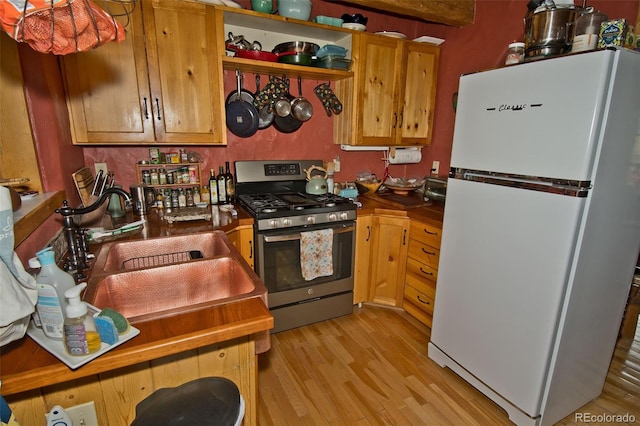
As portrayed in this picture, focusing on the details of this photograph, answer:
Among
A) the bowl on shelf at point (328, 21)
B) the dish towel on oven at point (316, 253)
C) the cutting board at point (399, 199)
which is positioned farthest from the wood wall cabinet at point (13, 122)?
the cutting board at point (399, 199)

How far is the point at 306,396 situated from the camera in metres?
1.83

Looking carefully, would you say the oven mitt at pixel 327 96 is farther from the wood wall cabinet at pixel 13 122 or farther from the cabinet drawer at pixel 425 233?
the wood wall cabinet at pixel 13 122

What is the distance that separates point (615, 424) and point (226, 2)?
126 inches

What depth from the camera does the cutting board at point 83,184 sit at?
1636 mm

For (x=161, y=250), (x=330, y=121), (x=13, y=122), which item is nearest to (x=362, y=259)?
(x=330, y=121)

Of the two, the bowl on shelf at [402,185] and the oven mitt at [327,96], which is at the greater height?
the oven mitt at [327,96]

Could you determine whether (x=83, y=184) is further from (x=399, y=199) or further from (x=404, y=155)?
(x=404, y=155)

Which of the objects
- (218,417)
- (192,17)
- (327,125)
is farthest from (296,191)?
(218,417)

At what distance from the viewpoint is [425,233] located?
232 cm

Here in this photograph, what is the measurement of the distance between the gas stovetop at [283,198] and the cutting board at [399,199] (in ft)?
1.35

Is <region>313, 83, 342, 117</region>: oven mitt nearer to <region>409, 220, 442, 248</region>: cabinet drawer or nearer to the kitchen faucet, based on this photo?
<region>409, 220, 442, 248</region>: cabinet drawer

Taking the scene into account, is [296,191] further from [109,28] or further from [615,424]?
[615,424]

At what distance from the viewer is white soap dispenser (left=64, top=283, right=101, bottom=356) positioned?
2.41ft

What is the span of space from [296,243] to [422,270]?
3.14 ft
